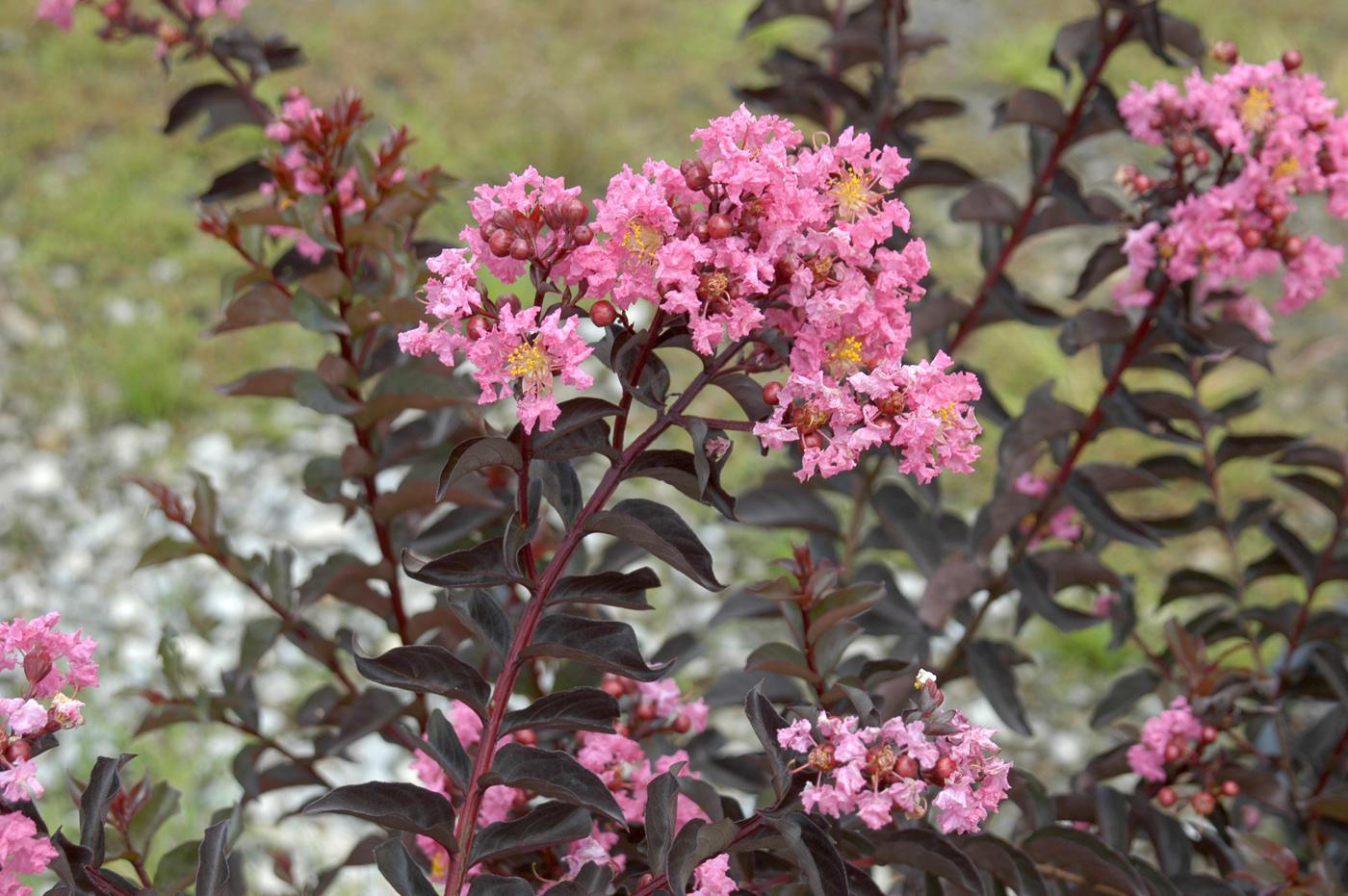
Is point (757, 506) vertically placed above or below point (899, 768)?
above

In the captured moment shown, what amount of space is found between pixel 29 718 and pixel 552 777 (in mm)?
281

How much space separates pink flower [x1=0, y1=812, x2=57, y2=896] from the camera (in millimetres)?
695

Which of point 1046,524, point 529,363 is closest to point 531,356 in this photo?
point 529,363

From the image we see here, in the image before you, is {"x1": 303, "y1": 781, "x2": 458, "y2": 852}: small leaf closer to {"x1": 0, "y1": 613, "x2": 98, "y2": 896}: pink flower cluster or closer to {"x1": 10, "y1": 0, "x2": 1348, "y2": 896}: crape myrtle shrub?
{"x1": 10, "y1": 0, "x2": 1348, "y2": 896}: crape myrtle shrub

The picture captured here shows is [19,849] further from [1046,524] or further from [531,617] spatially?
[1046,524]

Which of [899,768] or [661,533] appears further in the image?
[661,533]

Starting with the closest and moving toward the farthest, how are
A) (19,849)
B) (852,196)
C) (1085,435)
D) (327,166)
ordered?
(19,849) < (852,196) < (327,166) < (1085,435)

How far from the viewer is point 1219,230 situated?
1.16m

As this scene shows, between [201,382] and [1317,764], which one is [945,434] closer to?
[1317,764]

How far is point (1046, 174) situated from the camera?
57.1 inches

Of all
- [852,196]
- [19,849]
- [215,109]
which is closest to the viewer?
[19,849]

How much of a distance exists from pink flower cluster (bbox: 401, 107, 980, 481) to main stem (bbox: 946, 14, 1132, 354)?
0.68m

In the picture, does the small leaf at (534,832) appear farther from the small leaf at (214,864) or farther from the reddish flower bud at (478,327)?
the reddish flower bud at (478,327)

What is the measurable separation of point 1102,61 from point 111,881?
1.12 metres
